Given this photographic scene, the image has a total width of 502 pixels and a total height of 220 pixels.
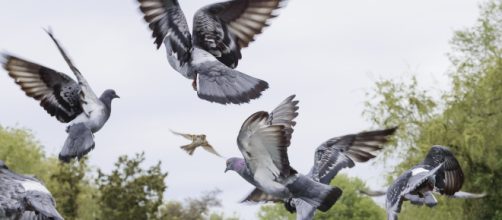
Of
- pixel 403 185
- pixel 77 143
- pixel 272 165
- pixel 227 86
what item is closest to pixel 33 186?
pixel 77 143

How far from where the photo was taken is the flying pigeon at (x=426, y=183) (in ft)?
35.8

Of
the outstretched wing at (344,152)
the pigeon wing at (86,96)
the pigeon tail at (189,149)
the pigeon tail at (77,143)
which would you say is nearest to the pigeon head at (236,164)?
the pigeon tail at (189,149)

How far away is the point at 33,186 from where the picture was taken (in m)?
8.41

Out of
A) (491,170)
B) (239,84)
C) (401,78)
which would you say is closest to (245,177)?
(239,84)

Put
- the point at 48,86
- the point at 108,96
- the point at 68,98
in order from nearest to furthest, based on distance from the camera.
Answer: the point at 68,98 → the point at 48,86 → the point at 108,96

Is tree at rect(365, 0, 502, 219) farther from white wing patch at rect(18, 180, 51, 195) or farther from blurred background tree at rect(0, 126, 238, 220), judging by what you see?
white wing patch at rect(18, 180, 51, 195)

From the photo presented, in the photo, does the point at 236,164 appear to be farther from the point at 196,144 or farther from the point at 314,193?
the point at 314,193

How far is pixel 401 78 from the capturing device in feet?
129

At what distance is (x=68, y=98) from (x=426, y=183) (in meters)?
3.80

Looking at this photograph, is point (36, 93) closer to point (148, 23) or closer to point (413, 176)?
point (148, 23)

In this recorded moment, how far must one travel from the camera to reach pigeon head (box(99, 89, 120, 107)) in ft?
30.9

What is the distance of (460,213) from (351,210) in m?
26.9

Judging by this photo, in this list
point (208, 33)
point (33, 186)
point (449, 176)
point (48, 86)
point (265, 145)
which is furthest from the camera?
point (449, 176)

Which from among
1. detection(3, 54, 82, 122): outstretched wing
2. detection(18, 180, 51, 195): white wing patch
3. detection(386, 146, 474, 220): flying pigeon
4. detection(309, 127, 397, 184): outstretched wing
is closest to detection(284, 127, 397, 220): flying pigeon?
detection(309, 127, 397, 184): outstretched wing
